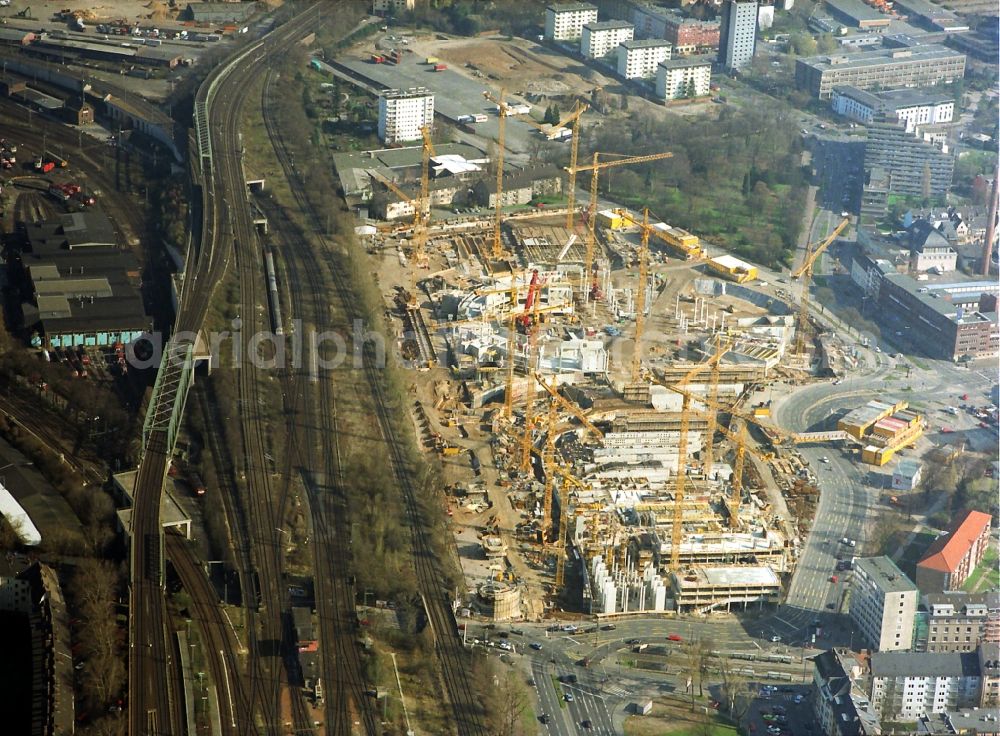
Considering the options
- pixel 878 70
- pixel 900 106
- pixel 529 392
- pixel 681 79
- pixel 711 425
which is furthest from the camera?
pixel 878 70

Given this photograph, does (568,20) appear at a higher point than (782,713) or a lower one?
higher

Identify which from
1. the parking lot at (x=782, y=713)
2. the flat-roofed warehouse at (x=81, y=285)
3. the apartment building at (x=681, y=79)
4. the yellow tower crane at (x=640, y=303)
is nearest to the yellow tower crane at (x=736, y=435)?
the yellow tower crane at (x=640, y=303)

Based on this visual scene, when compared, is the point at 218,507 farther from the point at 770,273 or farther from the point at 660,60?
the point at 660,60

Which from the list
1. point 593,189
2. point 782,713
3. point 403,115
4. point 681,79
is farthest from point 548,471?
point 681,79

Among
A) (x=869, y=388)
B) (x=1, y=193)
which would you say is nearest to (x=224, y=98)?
(x=1, y=193)

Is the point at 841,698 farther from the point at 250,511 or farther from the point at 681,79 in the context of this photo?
the point at 681,79

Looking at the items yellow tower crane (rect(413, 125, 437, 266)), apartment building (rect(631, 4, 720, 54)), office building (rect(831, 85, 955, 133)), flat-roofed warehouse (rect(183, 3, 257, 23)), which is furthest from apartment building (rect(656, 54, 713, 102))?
flat-roofed warehouse (rect(183, 3, 257, 23))
